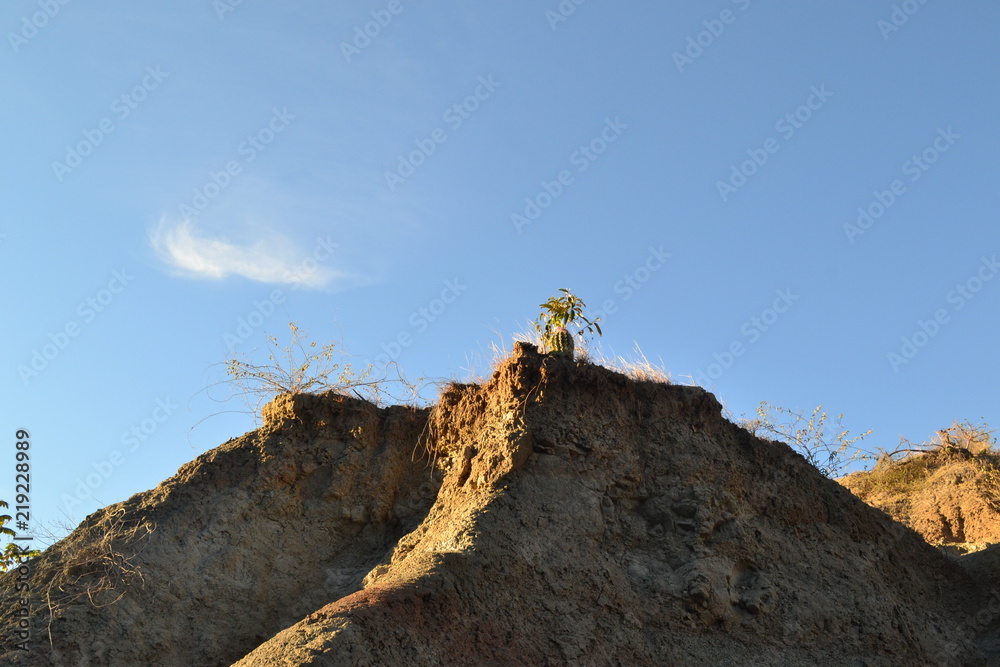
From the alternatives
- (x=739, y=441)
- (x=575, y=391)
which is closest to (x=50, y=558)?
(x=575, y=391)

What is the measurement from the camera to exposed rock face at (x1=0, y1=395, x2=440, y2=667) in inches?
301

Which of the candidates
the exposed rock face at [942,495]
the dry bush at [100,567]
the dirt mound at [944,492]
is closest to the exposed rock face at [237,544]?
the dry bush at [100,567]

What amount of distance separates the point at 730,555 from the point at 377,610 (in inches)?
150

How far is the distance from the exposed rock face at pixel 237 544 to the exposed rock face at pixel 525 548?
2 cm

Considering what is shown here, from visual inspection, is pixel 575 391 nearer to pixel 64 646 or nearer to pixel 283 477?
pixel 283 477

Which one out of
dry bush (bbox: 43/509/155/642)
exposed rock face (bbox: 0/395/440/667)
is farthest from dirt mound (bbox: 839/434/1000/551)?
dry bush (bbox: 43/509/155/642)

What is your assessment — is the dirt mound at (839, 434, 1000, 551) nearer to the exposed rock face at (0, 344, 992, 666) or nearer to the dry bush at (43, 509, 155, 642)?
the exposed rock face at (0, 344, 992, 666)

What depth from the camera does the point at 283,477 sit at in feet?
29.8

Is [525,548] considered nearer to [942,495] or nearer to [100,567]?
[100,567]

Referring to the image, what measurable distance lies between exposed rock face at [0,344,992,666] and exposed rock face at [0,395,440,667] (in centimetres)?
2

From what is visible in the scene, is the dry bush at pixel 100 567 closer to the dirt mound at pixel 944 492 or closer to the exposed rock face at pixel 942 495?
the dirt mound at pixel 944 492

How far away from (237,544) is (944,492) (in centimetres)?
1122

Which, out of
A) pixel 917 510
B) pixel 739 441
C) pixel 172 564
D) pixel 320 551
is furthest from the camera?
pixel 917 510

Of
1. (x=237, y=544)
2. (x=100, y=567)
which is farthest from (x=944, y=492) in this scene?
(x=100, y=567)
